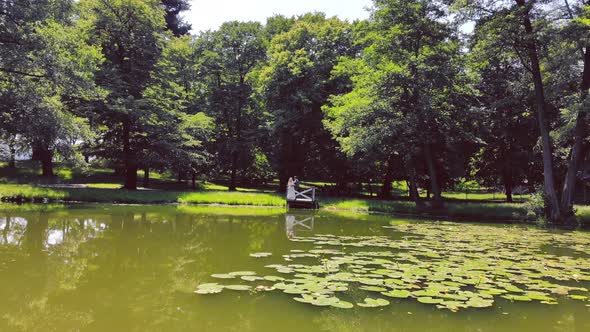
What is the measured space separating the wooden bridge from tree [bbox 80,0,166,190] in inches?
437

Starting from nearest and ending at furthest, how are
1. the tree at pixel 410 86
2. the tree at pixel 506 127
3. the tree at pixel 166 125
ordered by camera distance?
the tree at pixel 410 86
the tree at pixel 506 127
the tree at pixel 166 125

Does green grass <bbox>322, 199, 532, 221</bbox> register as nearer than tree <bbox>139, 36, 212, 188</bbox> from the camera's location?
Yes

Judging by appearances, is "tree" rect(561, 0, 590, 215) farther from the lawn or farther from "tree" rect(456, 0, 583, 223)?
the lawn

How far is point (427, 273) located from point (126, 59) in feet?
86.2

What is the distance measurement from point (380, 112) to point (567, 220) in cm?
1004

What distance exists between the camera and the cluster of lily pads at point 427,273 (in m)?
5.79

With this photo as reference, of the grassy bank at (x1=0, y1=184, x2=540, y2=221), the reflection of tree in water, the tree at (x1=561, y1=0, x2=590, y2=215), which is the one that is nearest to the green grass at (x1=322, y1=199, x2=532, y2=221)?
the grassy bank at (x1=0, y1=184, x2=540, y2=221)

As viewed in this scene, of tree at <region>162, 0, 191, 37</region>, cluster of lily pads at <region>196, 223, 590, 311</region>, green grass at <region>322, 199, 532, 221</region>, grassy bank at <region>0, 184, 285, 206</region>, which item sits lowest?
cluster of lily pads at <region>196, 223, 590, 311</region>

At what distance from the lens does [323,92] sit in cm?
3169

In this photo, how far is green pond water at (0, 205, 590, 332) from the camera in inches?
187

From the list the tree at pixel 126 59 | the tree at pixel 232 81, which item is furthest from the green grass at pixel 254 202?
the tree at pixel 232 81

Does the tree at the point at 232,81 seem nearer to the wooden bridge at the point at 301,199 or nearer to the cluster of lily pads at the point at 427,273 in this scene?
the wooden bridge at the point at 301,199

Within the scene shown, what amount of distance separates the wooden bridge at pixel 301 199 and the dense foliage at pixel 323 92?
3.91m

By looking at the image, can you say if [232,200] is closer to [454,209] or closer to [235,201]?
[235,201]
